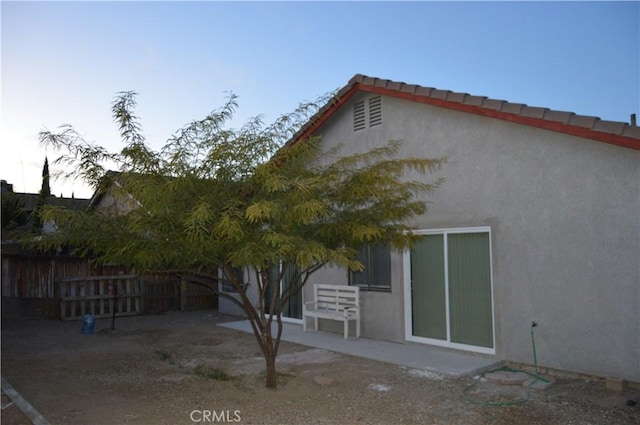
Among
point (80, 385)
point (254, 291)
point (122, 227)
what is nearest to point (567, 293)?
point (122, 227)

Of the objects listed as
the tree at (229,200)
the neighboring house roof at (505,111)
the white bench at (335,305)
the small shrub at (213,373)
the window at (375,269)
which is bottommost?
the small shrub at (213,373)

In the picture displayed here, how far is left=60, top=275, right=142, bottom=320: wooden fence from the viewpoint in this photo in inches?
552

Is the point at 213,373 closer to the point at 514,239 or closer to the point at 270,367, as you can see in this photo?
the point at 270,367

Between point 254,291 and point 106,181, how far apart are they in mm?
8260

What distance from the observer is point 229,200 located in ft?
17.6

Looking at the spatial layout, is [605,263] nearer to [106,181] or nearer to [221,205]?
[221,205]

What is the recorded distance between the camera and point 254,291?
1343 cm

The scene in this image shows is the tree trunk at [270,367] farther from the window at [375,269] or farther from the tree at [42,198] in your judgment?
the window at [375,269]

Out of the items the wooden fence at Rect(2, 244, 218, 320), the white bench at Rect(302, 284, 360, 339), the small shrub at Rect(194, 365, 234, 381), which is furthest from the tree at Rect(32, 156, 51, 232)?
the white bench at Rect(302, 284, 360, 339)

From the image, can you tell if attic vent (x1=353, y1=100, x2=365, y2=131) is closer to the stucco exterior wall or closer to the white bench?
the stucco exterior wall

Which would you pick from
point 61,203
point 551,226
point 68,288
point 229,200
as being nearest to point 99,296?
point 68,288

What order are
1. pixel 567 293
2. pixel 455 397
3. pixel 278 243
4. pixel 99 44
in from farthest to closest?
1. pixel 99 44
2. pixel 567 293
3. pixel 455 397
4. pixel 278 243

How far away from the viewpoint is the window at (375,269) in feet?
31.4

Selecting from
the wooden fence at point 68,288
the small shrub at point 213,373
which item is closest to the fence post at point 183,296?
the wooden fence at point 68,288
